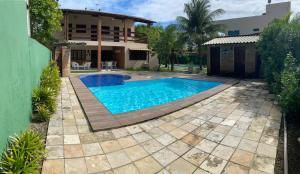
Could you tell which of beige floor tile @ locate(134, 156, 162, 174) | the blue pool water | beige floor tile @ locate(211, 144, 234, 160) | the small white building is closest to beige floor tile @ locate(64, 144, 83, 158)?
beige floor tile @ locate(134, 156, 162, 174)

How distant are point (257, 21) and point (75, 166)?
29.4 metres

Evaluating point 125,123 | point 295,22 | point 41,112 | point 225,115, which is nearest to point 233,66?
point 295,22

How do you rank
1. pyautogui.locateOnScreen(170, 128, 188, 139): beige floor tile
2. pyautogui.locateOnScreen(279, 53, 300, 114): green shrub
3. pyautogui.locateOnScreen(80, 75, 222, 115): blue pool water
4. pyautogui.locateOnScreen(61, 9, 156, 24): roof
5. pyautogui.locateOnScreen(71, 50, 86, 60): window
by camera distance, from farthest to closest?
pyautogui.locateOnScreen(71, 50, 86, 60): window < pyautogui.locateOnScreen(61, 9, 156, 24): roof < pyautogui.locateOnScreen(80, 75, 222, 115): blue pool water < pyautogui.locateOnScreen(279, 53, 300, 114): green shrub < pyautogui.locateOnScreen(170, 128, 188, 139): beige floor tile

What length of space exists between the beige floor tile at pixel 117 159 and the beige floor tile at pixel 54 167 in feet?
2.57

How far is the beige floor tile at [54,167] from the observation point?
327 cm

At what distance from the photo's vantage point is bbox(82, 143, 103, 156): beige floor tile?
3885mm

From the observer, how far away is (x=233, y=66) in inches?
626

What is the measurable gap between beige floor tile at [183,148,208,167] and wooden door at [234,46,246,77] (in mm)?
13062

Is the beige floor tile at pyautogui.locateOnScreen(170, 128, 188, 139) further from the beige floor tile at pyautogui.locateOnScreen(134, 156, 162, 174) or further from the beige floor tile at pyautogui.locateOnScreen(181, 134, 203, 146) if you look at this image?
the beige floor tile at pyautogui.locateOnScreen(134, 156, 162, 174)

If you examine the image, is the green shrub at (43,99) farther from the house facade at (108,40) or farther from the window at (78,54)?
the window at (78,54)

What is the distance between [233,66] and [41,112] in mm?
14233

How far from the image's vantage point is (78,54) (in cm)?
2430

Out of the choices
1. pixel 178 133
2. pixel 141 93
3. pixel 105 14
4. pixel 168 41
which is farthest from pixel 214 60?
pixel 178 133

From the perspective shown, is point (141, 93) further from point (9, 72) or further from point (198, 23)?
point (198, 23)
